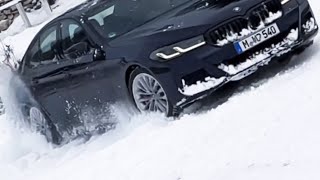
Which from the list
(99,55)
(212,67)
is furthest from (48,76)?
(212,67)

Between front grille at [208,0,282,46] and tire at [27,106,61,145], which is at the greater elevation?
front grille at [208,0,282,46]

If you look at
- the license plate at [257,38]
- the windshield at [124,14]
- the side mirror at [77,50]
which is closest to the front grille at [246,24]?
the license plate at [257,38]

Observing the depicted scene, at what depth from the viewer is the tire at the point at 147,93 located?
21.4 feet

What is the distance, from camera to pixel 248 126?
17.2 ft

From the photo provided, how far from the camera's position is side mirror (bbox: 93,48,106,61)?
280 inches

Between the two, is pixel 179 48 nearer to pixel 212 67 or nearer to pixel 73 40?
pixel 212 67

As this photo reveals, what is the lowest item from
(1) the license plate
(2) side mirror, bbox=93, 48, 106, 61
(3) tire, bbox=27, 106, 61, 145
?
(3) tire, bbox=27, 106, 61, 145

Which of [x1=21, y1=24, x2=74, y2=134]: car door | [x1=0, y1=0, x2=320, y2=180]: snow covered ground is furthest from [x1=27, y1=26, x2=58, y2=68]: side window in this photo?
[x1=0, y1=0, x2=320, y2=180]: snow covered ground

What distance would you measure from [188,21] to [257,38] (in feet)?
2.29

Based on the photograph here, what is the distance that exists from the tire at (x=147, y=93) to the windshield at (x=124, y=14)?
69 cm

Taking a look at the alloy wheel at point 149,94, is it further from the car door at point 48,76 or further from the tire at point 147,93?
the car door at point 48,76

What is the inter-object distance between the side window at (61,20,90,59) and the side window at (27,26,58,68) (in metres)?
0.24

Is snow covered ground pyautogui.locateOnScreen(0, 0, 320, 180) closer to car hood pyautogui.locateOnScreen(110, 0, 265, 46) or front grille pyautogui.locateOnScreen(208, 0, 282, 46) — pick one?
front grille pyautogui.locateOnScreen(208, 0, 282, 46)

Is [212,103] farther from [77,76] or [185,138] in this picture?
[77,76]
